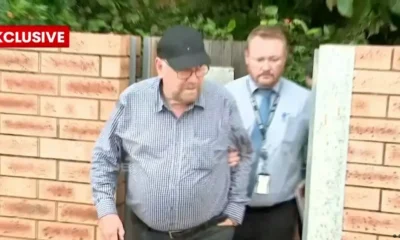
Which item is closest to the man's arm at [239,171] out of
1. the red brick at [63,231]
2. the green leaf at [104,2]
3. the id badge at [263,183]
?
the id badge at [263,183]

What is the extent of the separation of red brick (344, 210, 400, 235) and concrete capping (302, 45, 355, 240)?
0.13 feet

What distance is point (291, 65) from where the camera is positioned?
362 centimetres

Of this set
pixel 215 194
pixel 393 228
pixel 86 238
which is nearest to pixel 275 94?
pixel 215 194

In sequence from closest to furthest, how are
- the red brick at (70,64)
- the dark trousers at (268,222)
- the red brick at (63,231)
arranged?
the dark trousers at (268,222) < the red brick at (70,64) < the red brick at (63,231)

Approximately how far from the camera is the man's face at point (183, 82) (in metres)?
2.86

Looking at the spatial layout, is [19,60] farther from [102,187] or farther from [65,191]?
[102,187]

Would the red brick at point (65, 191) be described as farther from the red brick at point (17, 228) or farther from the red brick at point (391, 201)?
the red brick at point (391, 201)

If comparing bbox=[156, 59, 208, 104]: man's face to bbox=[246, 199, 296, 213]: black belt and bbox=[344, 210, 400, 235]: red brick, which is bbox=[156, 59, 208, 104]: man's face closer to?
bbox=[246, 199, 296, 213]: black belt

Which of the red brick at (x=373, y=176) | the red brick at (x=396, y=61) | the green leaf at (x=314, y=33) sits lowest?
the red brick at (x=373, y=176)

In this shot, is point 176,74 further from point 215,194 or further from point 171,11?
point 171,11

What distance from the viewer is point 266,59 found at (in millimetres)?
3150

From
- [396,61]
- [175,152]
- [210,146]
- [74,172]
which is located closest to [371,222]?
[396,61]

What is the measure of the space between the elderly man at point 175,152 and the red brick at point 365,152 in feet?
1.59

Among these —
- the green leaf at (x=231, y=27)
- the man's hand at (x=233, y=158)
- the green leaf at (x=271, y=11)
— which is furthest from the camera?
the green leaf at (x=271, y=11)
